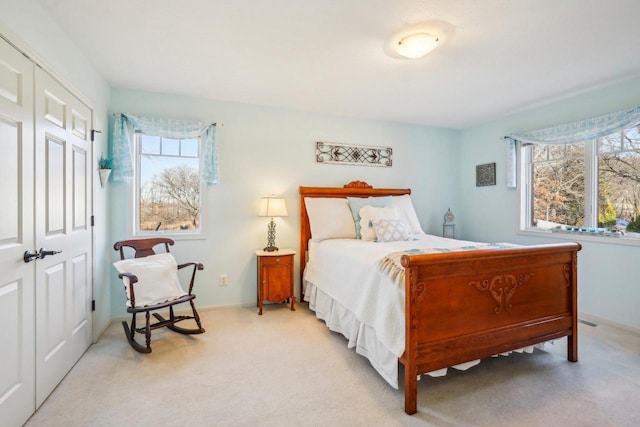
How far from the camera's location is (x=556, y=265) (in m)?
2.25

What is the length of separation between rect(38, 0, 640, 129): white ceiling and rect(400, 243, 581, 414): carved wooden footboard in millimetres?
1492

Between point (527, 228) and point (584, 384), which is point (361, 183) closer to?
point (527, 228)

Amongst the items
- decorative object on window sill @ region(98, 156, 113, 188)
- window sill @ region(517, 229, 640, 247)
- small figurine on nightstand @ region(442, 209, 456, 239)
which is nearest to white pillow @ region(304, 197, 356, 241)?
small figurine on nightstand @ region(442, 209, 456, 239)

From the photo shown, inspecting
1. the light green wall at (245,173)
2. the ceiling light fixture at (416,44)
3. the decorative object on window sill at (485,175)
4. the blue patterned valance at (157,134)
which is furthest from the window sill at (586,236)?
the blue patterned valance at (157,134)

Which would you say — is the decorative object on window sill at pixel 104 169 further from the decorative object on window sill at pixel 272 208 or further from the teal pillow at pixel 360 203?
the teal pillow at pixel 360 203

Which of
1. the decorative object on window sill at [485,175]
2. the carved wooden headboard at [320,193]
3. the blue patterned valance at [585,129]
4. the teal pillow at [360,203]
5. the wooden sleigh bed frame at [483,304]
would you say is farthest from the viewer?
the decorative object on window sill at [485,175]

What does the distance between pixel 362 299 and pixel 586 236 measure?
2699mm

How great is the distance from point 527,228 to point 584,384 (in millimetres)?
2260

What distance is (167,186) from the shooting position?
338cm

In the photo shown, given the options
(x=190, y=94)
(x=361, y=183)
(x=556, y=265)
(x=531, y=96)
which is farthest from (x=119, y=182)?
(x=531, y=96)

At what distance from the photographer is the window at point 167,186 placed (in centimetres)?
328

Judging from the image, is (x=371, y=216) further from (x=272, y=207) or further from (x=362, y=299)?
(x=362, y=299)

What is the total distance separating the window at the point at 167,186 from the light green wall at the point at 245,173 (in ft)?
0.58

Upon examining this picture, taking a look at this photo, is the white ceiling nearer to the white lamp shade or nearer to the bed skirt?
the white lamp shade
